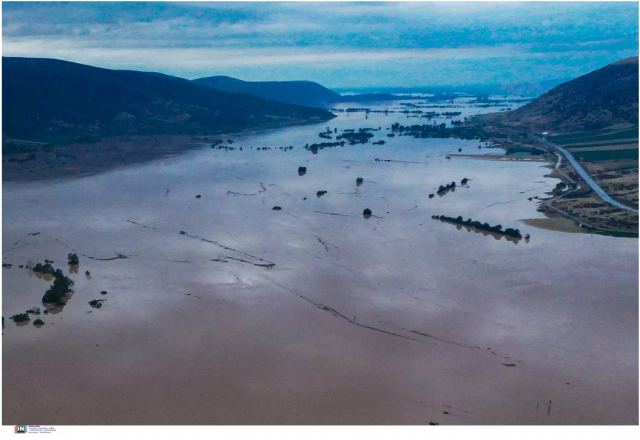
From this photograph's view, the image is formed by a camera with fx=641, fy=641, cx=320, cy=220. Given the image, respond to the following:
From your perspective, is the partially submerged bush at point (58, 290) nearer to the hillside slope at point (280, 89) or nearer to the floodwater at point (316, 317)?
the floodwater at point (316, 317)

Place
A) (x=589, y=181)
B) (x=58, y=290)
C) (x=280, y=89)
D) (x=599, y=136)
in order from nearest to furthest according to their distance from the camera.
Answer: (x=58, y=290) < (x=589, y=181) < (x=599, y=136) < (x=280, y=89)

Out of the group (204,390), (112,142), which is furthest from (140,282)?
(112,142)

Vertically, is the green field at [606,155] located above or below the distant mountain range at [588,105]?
below

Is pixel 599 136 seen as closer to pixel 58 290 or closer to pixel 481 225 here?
pixel 481 225

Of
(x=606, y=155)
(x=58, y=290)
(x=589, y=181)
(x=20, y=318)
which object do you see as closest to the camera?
(x=20, y=318)

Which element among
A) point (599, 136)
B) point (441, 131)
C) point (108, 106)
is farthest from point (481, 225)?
point (108, 106)

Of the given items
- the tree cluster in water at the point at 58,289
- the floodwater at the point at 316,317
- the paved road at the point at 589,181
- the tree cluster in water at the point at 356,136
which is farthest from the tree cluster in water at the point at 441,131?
the tree cluster in water at the point at 58,289

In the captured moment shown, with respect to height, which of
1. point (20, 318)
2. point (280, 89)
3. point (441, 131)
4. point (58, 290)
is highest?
point (280, 89)
